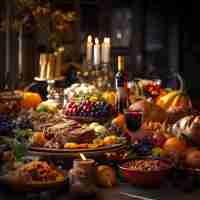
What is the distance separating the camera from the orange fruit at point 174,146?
2338mm

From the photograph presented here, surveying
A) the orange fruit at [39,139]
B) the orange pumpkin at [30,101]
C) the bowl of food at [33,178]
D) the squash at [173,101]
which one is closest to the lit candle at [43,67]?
the orange pumpkin at [30,101]

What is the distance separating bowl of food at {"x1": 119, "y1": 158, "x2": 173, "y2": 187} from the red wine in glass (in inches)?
19.2

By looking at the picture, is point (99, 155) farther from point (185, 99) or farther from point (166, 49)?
point (166, 49)

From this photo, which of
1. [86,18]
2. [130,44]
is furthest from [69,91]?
[130,44]

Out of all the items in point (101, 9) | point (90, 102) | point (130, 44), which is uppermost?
point (101, 9)

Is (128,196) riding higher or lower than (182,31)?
lower

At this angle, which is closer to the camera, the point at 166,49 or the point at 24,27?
the point at 24,27

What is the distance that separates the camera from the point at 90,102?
9.64 ft

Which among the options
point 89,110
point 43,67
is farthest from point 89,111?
point 43,67

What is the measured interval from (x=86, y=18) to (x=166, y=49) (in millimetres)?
1497

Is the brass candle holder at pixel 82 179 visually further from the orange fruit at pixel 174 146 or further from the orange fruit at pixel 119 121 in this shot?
the orange fruit at pixel 119 121

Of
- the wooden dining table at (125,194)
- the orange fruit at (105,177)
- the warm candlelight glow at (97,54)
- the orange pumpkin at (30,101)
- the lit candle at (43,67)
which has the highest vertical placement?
the warm candlelight glow at (97,54)

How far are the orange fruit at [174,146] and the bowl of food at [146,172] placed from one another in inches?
10.5

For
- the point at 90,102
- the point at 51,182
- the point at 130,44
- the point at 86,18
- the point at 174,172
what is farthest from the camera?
the point at 130,44
